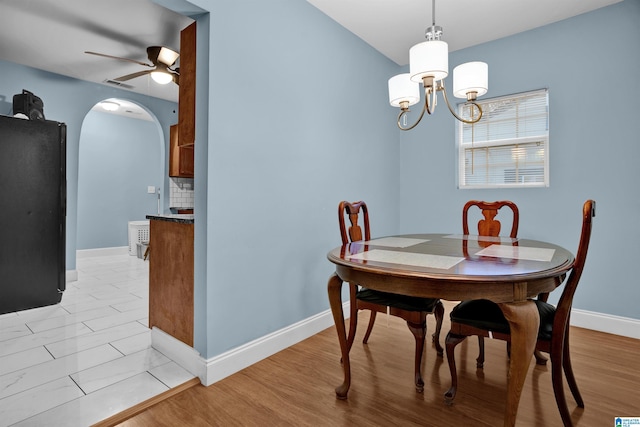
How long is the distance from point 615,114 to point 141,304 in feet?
15.0

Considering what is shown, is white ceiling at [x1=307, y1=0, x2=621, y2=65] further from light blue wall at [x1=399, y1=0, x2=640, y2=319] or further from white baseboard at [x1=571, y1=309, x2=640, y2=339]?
white baseboard at [x1=571, y1=309, x2=640, y2=339]

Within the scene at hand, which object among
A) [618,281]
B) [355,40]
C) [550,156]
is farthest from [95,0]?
[618,281]

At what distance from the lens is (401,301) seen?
72.4 inches

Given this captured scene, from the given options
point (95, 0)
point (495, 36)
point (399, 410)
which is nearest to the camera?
point (399, 410)

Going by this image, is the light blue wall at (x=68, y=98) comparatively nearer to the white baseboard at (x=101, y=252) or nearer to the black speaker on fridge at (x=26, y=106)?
the black speaker on fridge at (x=26, y=106)

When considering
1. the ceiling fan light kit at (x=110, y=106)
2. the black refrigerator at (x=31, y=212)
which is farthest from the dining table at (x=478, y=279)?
the ceiling fan light kit at (x=110, y=106)

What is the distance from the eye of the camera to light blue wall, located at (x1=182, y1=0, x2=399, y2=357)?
1973 millimetres

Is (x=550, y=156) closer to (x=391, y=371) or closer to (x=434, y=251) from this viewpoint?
(x=434, y=251)

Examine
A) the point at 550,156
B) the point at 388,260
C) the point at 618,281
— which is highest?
the point at 550,156

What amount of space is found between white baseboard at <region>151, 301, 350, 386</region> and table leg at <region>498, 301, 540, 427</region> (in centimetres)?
143

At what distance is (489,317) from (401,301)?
1.45 feet

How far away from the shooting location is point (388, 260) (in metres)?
1.54

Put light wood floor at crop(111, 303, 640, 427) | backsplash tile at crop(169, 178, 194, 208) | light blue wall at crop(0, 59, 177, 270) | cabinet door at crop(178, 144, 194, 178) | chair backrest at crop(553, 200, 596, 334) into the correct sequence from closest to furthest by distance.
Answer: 1. chair backrest at crop(553, 200, 596, 334)
2. light wood floor at crop(111, 303, 640, 427)
3. light blue wall at crop(0, 59, 177, 270)
4. cabinet door at crop(178, 144, 194, 178)
5. backsplash tile at crop(169, 178, 194, 208)

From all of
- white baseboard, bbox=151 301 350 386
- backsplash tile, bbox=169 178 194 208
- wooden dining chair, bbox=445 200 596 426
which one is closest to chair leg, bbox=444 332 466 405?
wooden dining chair, bbox=445 200 596 426
